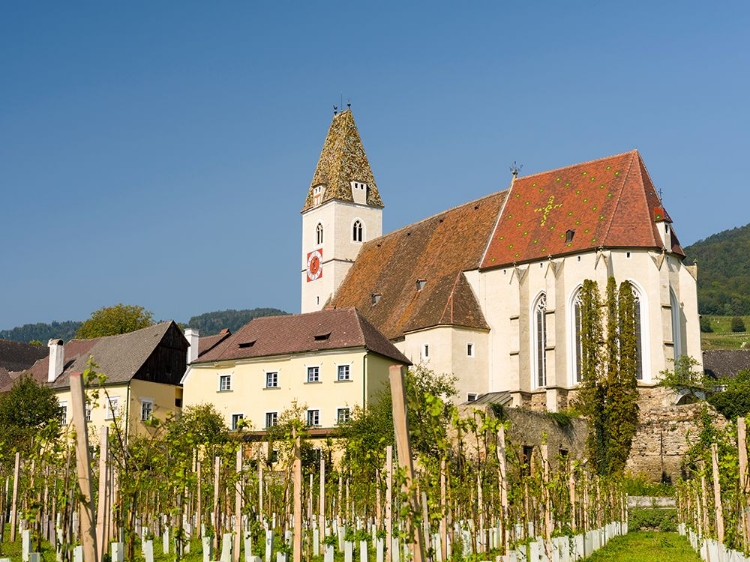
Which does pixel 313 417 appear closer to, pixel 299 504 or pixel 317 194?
pixel 317 194

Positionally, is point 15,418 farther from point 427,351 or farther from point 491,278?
point 491,278

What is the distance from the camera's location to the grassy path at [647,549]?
26.8 meters

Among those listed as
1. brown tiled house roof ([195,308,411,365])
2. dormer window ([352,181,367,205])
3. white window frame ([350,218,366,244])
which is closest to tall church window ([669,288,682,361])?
brown tiled house roof ([195,308,411,365])

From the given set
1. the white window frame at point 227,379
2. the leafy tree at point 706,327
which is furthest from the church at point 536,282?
the leafy tree at point 706,327

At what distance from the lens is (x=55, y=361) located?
62.5m

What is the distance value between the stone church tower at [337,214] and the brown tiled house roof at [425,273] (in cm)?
200

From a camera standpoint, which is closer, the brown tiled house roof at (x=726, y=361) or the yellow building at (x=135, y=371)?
the yellow building at (x=135, y=371)

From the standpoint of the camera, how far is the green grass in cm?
14598

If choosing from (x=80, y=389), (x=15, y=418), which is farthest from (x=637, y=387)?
(x=80, y=389)

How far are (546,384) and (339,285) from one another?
77.9ft

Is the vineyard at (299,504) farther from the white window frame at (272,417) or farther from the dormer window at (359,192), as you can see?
the dormer window at (359,192)

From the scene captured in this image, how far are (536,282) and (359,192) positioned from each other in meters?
23.8

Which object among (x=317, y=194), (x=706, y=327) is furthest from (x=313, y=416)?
(x=706, y=327)

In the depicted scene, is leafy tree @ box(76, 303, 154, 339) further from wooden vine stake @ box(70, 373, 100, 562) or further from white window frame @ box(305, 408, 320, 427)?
wooden vine stake @ box(70, 373, 100, 562)
